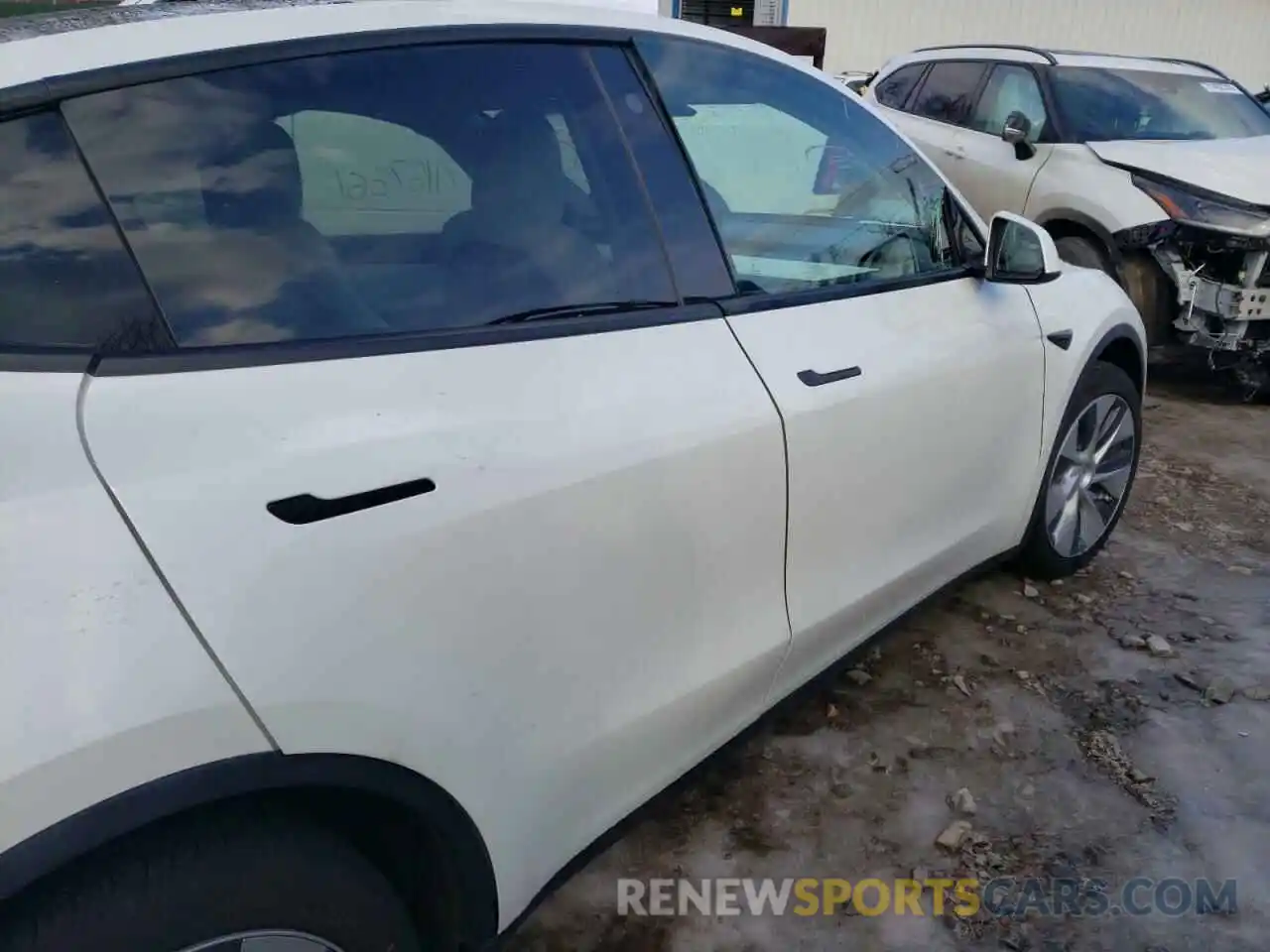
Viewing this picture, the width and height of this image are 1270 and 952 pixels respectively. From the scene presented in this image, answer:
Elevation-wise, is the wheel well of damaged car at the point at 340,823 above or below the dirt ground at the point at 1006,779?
above

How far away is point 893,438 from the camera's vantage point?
2.29 m

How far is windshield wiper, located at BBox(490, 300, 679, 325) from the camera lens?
1687 mm

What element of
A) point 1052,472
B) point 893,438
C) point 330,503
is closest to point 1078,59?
point 1052,472

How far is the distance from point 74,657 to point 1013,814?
2132 mm

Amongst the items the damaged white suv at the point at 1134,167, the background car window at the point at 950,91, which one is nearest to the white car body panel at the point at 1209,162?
the damaged white suv at the point at 1134,167

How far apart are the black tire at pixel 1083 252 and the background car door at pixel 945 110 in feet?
3.71

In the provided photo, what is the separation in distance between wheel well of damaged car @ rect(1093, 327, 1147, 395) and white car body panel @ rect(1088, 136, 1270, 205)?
2367 millimetres

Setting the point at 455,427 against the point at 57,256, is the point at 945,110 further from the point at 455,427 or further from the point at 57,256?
the point at 57,256

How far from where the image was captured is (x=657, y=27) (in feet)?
6.88

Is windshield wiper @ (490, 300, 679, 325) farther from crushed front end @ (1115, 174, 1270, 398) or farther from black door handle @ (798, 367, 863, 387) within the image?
crushed front end @ (1115, 174, 1270, 398)

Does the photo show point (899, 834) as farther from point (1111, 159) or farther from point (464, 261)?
point (1111, 159)

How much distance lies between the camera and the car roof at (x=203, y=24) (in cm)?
135

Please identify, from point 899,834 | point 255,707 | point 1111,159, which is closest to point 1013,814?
point 899,834

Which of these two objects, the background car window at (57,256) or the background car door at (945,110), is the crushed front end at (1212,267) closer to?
the background car door at (945,110)
